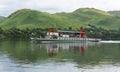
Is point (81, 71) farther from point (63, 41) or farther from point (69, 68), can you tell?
point (63, 41)

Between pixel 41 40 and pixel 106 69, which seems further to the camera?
pixel 41 40

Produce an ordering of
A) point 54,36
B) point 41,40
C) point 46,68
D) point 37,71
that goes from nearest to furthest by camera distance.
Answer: point 37,71
point 46,68
point 41,40
point 54,36

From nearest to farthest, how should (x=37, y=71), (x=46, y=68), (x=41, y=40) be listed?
(x=37, y=71) < (x=46, y=68) < (x=41, y=40)

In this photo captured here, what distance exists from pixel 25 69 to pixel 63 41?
467ft

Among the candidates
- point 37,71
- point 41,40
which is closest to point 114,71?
point 37,71

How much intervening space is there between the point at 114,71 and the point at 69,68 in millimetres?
7907

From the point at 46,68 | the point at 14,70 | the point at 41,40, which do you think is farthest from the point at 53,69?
the point at 41,40

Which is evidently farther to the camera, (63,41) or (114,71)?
(63,41)

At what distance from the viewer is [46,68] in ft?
188

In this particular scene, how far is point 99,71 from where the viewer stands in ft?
181

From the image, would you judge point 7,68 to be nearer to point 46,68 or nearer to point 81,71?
point 46,68

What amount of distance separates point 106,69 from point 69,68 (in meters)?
6.16

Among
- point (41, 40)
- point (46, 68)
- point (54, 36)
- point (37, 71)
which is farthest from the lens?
point (54, 36)

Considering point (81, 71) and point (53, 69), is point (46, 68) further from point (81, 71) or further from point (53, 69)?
point (81, 71)
